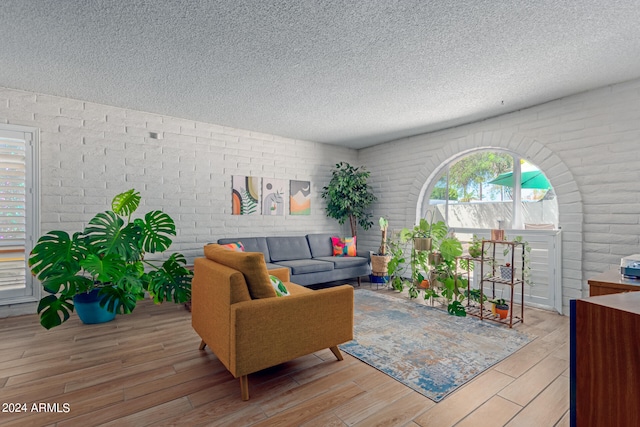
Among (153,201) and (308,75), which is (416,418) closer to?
(308,75)

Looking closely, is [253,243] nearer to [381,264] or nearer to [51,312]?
[381,264]

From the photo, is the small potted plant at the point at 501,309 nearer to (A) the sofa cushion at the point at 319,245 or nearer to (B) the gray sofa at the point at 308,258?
(B) the gray sofa at the point at 308,258

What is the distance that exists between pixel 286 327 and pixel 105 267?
1802mm

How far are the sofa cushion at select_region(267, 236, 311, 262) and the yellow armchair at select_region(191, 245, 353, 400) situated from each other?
7.46 feet

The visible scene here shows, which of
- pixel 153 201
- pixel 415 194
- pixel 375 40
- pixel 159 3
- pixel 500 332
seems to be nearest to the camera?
pixel 159 3

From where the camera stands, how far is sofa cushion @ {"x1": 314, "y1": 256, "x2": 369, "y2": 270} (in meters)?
4.57

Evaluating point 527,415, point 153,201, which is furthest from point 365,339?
point 153,201

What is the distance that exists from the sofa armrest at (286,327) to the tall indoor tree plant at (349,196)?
3.24m

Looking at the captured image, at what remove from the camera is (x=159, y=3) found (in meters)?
1.98

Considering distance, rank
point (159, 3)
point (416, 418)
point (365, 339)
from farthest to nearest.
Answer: point (365, 339) < point (159, 3) < point (416, 418)

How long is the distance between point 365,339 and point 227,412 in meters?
1.35

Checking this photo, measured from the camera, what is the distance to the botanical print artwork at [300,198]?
5.32 metres

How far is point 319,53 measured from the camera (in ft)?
8.41

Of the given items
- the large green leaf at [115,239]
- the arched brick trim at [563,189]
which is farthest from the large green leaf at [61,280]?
the arched brick trim at [563,189]
